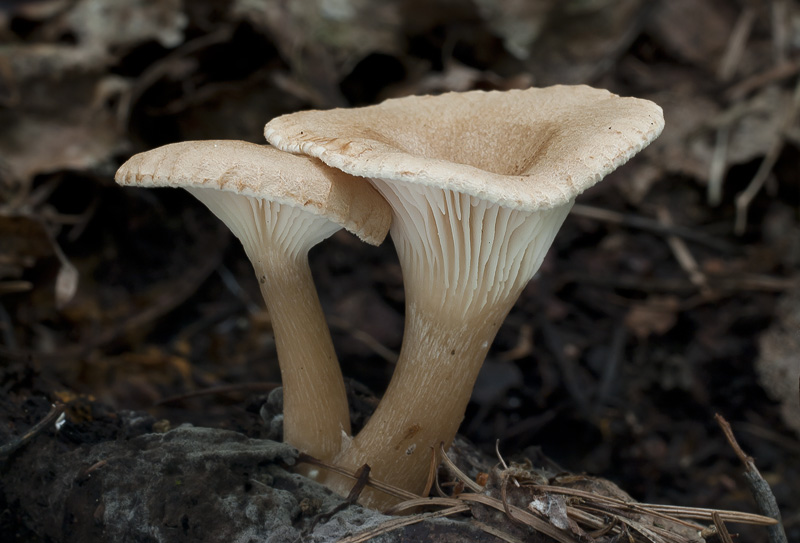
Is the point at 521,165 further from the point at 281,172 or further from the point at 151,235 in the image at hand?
the point at 151,235

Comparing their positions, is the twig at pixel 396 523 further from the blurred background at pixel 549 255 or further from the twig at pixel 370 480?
the blurred background at pixel 549 255

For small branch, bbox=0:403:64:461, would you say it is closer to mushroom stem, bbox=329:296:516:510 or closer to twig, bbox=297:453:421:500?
twig, bbox=297:453:421:500

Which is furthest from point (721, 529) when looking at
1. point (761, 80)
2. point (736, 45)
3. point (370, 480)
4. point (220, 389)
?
point (736, 45)

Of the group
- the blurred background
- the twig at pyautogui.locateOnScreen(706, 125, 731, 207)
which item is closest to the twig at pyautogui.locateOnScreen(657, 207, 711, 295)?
the blurred background

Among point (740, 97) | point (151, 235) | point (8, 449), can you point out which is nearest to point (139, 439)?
point (8, 449)

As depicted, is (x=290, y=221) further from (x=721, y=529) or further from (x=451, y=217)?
(x=721, y=529)

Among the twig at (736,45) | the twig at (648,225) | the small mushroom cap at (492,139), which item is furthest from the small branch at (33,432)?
the twig at (736,45)
